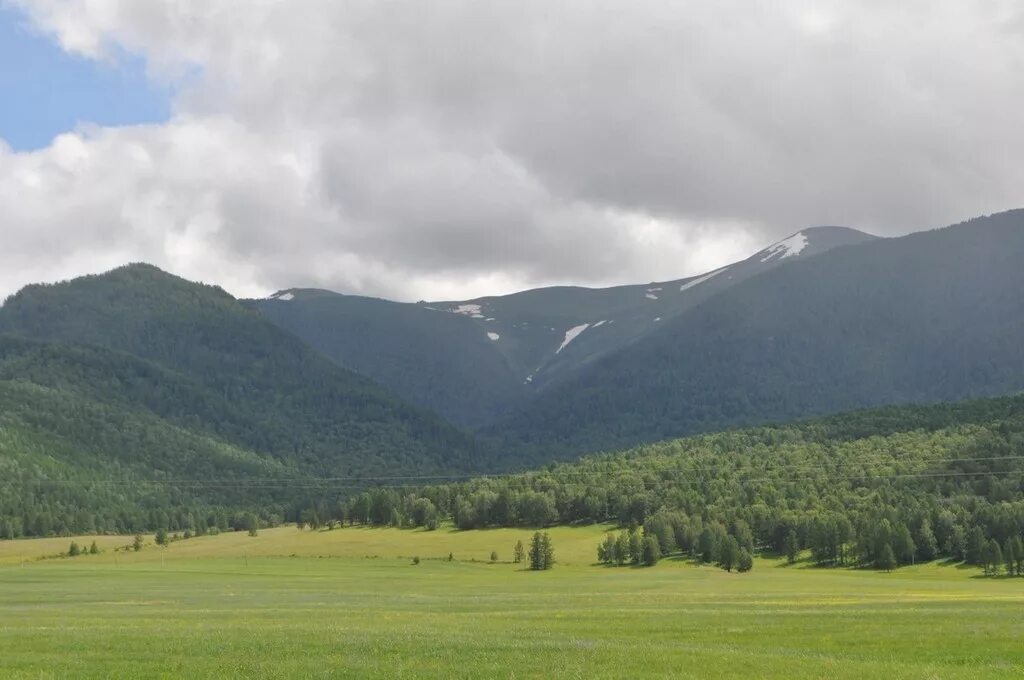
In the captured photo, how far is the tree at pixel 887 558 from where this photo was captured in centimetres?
14650

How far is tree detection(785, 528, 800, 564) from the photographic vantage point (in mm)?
164250

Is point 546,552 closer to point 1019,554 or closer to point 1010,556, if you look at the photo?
point 1010,556

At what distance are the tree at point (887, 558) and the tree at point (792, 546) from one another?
17.5 meters

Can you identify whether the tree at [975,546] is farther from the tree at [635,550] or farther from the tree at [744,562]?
the tree at [635,550]

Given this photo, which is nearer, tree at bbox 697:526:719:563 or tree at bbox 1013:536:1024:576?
tree at bbox 1013:536:1024:576

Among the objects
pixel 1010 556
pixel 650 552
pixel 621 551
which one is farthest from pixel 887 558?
pixel 621 551

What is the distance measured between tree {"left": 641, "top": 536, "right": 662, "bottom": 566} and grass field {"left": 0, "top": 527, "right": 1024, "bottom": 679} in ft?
134

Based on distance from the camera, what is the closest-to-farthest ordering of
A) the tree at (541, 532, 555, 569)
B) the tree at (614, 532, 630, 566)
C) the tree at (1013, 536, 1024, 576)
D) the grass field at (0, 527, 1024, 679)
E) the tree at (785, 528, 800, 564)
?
the grass field at (0, 527, 1024, 679) < the tree at (1013, 536, 1024, 576) < the tree at (541, 532, 555, 569) < the tree at (614, 532, 630, 566) < the tree at (785, 528, 800, 564)

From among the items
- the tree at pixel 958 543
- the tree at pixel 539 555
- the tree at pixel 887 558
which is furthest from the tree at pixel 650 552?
the tree at pixel 958 543

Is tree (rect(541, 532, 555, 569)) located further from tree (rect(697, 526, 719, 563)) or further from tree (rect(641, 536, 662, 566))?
tree (rect(697, 526, 719, 563))

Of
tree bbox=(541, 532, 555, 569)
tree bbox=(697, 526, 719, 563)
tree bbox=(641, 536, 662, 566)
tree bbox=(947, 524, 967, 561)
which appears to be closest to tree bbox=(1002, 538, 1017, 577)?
tree bbox=(947, 524, 967, 561)

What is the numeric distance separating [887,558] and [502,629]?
107 m

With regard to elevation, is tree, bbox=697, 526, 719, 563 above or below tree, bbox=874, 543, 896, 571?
above

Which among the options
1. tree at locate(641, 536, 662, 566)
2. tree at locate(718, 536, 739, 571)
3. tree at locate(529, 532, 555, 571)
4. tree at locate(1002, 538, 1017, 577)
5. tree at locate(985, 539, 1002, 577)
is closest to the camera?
tree at locate(1002, 538, 1017, 577)
